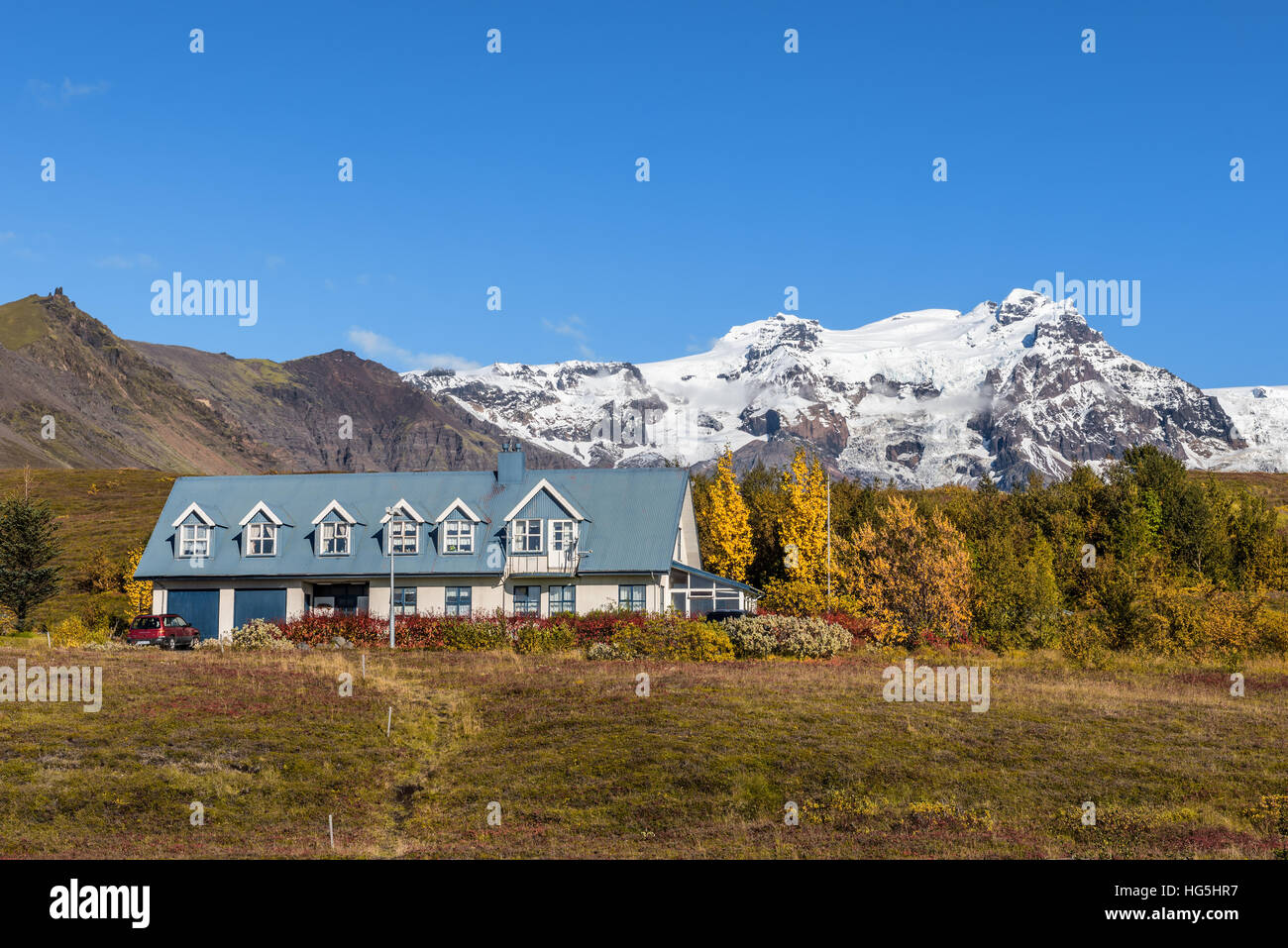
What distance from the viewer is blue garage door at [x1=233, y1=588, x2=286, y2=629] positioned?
57812mm

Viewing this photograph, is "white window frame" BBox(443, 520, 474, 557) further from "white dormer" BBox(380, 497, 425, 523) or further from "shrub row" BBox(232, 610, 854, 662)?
"shrub row" BBox(232, 610, 854, 662)

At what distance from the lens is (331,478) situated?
64.8m

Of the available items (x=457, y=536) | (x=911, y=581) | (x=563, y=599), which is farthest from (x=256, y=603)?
(x=911, y=581)

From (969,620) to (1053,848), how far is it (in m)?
38.5

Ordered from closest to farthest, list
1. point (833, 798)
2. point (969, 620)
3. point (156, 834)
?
point (156, 834) < point (833, 798) < point (969, 620)

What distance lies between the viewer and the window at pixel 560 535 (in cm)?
5728

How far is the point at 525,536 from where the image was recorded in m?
57.6

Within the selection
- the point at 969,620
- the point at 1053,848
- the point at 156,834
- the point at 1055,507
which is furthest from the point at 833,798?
the point at 1055,507

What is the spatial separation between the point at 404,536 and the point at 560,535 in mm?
8076

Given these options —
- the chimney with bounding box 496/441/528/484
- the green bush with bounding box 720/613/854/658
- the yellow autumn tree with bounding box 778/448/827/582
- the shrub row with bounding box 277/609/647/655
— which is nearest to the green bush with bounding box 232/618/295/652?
the shrub row with bounding box 277/609/647/655

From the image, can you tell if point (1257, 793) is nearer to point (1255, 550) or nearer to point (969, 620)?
point (969, 620)

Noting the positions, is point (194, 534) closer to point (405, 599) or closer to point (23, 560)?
point (23, 560)
